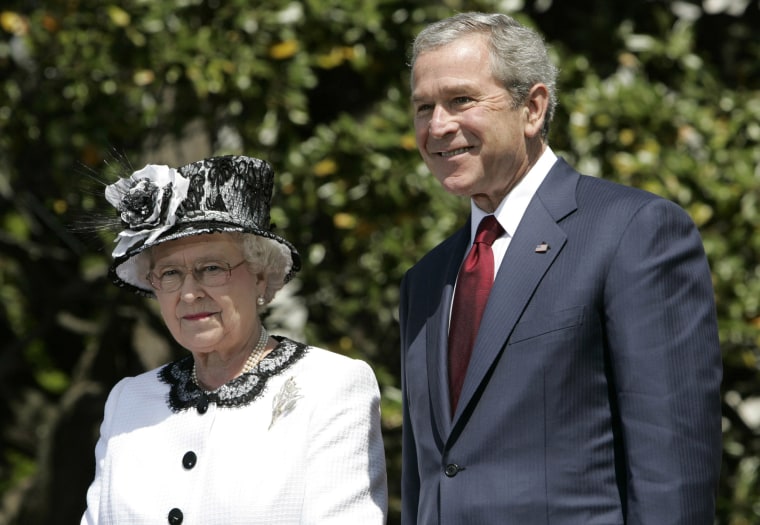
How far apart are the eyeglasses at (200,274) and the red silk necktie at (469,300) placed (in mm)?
628

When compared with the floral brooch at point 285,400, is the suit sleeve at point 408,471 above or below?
below

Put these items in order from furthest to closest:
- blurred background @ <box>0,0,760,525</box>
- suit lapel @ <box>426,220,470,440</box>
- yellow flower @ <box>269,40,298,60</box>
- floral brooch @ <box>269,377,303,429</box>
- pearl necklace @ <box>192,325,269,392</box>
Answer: yellow flower @ <box>269,40,298,60</box>
blurred background @ <box>0,0,760,525</box>
pearl necklace @ <box>192,325,269,392</box>
floral brooch @ <box>269,377,303,429</box>
suit lapel @ <box>426,220,470,440</box>

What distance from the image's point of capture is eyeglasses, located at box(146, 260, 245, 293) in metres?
3.22

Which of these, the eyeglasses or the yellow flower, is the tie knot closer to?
the eyeglasses

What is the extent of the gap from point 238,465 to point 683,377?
3.82ft

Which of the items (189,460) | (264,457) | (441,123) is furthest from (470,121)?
(189,460)

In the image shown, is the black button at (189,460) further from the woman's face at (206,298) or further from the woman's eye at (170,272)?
the woman's eye at (170,272)

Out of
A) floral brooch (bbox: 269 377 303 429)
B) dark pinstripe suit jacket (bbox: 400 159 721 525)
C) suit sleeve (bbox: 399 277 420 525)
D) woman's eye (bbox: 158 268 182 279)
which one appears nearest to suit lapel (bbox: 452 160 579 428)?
dark pinstripe suit jacket (bbox: 400 159 721 525)

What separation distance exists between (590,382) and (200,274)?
109 centimetres

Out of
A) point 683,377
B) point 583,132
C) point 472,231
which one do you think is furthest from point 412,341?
point 583,132

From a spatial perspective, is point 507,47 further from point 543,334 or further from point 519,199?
point 543,334

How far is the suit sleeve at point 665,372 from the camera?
2590 mm

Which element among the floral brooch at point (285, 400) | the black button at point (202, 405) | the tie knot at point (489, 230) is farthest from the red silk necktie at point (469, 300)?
the black button at point (202, 405)

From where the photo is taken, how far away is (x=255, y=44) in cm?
554
